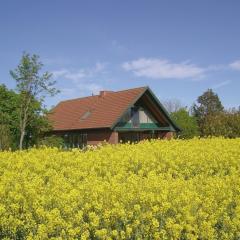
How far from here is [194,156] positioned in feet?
37.6

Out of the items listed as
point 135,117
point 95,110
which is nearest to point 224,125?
point 135,117

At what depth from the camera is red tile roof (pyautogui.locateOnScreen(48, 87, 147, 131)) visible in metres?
34.8

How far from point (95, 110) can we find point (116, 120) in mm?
4243

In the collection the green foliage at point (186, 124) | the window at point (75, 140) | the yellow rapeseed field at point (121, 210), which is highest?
the green foliage at point (186, 124)

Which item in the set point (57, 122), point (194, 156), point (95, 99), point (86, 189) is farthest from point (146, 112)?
point (86, 189)

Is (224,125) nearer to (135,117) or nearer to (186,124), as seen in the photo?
(135,117)

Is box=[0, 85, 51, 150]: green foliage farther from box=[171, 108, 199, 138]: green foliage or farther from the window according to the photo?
box=[171, 108, 199, 138]: green foliage

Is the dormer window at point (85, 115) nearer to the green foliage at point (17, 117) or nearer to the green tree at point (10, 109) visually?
the green foliage at point (17, 117)

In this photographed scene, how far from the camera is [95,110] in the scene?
37688 mm

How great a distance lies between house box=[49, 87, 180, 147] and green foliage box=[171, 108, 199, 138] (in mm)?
4048

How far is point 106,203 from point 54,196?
68cm

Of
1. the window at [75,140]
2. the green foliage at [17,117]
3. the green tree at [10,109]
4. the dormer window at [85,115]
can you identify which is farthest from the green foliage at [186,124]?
the green tree at [10,109]

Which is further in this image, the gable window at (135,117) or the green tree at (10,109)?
the gable window at (135,117)

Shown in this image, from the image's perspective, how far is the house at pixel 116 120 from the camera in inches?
1367
